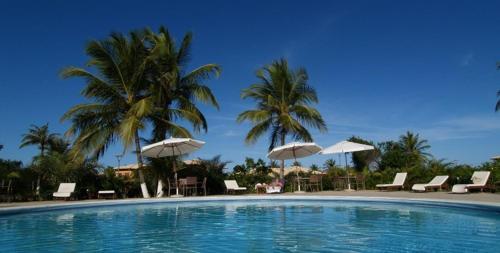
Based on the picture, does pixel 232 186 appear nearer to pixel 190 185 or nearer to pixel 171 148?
pixel 190 185

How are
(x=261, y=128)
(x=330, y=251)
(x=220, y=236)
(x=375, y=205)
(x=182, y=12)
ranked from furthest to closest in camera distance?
(x=261, y=128) → (x=182, y=12) → (x=375, y=205) → (x=220, y=236) → (x=330, y=251)

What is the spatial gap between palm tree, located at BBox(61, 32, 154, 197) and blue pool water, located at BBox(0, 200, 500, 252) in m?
6.98

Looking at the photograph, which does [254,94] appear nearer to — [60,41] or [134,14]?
[134,14]

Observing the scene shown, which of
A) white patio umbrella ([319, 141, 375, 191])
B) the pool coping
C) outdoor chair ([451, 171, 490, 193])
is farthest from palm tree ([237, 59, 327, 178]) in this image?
outdoor chair ([451, 171, 490, 193])

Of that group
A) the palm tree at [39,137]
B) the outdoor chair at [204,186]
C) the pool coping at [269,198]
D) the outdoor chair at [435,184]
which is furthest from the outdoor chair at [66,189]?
the palm tree at [39,137]

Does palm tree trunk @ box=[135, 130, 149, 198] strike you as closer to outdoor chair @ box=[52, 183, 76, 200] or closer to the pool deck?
outdoor chair @ box=[52, 183, 76, 200]

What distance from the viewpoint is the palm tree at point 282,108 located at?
65.5 feet

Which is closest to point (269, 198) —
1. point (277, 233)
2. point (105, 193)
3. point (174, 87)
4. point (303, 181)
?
point (303, 181)

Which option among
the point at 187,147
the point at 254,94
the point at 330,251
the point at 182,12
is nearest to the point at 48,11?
the point at 182,12

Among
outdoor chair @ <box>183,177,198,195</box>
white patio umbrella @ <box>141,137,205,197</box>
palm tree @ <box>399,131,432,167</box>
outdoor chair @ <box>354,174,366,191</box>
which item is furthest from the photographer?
palm tree @ <box>399,131,432,167</box>

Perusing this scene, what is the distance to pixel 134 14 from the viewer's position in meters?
17.5

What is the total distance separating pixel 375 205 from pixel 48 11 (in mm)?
13799

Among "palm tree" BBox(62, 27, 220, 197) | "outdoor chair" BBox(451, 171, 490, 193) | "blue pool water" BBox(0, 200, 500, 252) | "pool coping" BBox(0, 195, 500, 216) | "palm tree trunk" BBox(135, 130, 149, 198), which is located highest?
"palm tree" BBox(62, 27, 220, 197)

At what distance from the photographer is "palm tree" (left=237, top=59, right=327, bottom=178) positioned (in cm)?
1997
